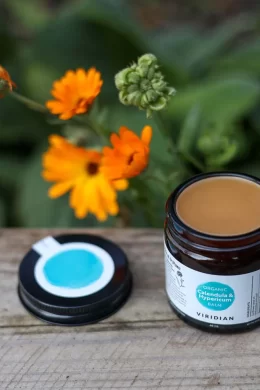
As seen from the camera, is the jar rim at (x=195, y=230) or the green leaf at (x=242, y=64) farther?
the green leaf at (x=242, y=64)

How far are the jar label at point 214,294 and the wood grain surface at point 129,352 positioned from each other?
3cm

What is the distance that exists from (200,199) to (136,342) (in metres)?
0.17

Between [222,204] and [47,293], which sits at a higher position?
Result: [222,204]

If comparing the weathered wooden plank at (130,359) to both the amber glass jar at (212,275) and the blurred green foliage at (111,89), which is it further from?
the blurred green foliage at (111,89)

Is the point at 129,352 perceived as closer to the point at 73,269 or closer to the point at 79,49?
the point at 73,269

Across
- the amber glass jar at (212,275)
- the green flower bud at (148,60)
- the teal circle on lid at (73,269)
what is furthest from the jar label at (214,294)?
the green flower bud at (148,60)

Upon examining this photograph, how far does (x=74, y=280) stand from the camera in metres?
0.77

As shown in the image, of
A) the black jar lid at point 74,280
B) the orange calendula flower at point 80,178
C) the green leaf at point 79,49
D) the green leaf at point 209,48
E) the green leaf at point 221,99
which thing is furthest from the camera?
the green leaf at point 209,48

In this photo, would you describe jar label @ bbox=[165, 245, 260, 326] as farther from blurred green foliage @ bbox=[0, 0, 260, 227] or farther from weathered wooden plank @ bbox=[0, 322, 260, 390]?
blurred green foliage @ bbox=[0, 0, 260, 227]

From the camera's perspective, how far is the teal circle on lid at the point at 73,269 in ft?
2.52

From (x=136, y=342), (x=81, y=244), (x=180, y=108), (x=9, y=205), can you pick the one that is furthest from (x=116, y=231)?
(x=9, y=205)

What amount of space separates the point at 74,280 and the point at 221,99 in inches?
23.4

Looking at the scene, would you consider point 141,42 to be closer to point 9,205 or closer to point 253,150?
point 253,150

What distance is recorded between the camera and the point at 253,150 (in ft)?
4.20
